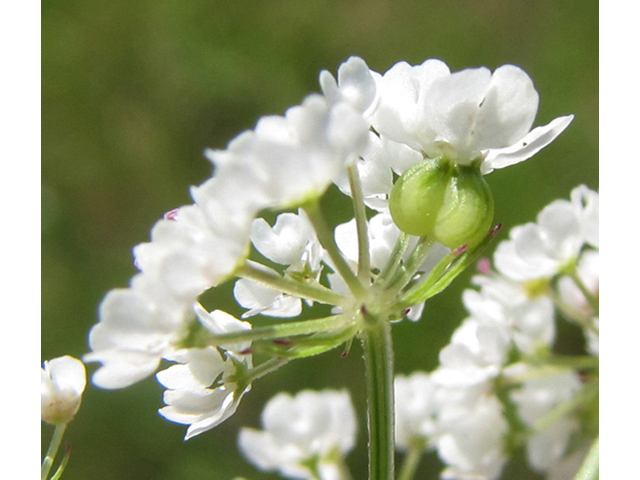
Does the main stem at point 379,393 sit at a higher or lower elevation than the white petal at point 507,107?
lower

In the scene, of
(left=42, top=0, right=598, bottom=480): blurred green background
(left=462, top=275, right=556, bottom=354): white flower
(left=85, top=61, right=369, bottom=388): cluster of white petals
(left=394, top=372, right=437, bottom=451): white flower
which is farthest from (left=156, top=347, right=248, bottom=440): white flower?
(left=42, top=0, right=598, bottom=480): blurred green background

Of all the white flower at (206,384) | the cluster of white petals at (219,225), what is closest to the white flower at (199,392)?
the white flower at (206,384)

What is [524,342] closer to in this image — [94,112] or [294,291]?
[294,291]

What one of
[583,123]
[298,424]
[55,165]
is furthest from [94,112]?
[298,424]

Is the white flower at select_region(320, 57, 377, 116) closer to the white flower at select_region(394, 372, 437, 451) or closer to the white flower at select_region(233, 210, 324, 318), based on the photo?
the white flower at select_region(233, 210, 324, 318)

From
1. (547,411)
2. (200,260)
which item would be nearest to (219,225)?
(200,260)

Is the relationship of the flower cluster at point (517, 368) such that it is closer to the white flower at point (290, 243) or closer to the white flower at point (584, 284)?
the white flower at point (584, 284)
